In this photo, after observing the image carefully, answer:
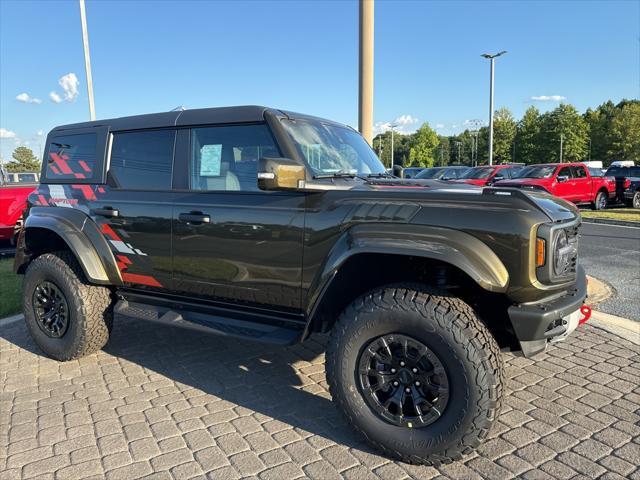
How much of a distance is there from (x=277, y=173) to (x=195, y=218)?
962 mm

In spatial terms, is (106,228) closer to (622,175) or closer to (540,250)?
(540,250)

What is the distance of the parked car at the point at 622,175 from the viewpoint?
18684 millimetres

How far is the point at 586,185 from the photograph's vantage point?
691 inches

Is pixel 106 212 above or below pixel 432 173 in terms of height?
below

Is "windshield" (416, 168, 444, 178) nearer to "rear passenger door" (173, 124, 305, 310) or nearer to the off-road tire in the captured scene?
Result: the off-road tire

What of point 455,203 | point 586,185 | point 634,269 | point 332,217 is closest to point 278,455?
point 332,217

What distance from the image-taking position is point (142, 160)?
407 cm

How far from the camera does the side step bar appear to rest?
10.9 feet

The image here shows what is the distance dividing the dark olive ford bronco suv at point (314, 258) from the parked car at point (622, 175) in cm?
1822

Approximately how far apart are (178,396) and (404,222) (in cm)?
215

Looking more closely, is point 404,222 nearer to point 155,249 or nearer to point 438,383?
point 438,383

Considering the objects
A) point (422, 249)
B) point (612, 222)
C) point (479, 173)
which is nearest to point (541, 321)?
point (422, 249)

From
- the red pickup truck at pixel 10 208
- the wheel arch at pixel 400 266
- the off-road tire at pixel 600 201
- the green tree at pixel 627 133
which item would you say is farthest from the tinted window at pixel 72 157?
the green tree at pixel 627 133

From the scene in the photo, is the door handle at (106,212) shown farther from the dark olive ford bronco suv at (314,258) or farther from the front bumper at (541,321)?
the front bumper at (541,321)
